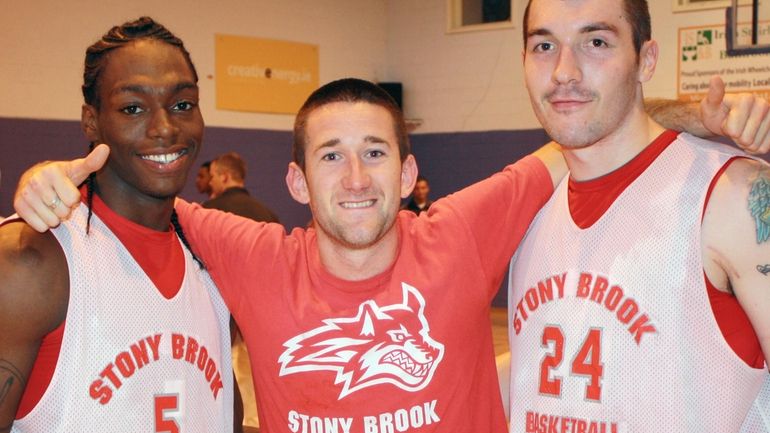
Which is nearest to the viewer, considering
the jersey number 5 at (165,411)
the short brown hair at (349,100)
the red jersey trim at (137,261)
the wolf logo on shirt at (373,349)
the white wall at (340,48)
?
the red jersey trim at (137,261)

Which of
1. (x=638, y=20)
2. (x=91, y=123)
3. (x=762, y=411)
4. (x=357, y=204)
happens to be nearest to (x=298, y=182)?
(x=357, y=204)

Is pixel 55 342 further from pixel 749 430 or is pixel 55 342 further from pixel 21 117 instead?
pixel 21 117

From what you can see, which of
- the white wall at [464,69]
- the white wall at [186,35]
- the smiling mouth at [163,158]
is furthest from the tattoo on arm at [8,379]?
the white wall at [464,69]

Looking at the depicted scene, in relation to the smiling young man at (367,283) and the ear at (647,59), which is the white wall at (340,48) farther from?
the ear at (647,59)

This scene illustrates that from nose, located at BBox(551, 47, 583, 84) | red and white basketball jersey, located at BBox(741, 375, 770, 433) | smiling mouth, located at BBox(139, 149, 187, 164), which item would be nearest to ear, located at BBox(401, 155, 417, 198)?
nose, located at BBox(551, 47, 583, 84)

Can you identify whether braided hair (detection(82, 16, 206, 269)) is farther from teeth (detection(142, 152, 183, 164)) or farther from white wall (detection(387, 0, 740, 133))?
white wall (detection(387, 0, 740, 133))

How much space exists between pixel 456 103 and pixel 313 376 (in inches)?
438

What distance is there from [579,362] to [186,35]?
10194 millimetres

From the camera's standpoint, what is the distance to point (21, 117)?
33.4 ft

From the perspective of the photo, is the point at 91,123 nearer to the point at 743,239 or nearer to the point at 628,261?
the point at 628,261

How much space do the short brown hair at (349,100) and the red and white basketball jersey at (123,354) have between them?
0.53m

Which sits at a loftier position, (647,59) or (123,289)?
(647,59)

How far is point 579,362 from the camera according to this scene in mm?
2492

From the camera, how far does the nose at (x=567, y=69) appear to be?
2.48 metres
